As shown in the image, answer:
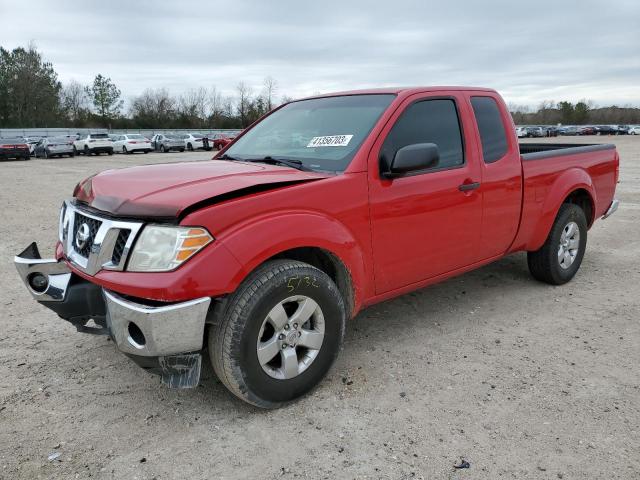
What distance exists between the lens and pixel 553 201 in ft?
15.3

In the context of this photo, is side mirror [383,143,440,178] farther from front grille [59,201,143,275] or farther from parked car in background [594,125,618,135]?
parked car in background [594,125,618,135]

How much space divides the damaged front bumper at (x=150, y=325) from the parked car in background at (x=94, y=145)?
34.7 m

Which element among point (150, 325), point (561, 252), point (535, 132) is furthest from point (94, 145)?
point (535, 132)

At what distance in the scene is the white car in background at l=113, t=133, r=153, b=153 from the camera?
35.5 m

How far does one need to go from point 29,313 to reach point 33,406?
1.65m

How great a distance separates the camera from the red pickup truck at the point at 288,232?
99.9 inches

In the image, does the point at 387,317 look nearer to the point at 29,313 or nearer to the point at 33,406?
the point at 33,406

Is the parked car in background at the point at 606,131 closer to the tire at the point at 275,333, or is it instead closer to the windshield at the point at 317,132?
the windshield at the point at 317,132

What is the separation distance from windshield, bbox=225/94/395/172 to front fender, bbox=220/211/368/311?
1.50 ft

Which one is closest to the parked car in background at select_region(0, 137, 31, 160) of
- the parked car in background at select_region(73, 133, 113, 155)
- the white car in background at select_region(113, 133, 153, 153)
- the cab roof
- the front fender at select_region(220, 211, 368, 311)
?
the parked car in background at select_region(73, 133, 113, 155)

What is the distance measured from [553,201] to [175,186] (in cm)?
342

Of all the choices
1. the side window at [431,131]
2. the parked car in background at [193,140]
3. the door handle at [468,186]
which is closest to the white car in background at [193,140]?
the parked car in background at [193,140]

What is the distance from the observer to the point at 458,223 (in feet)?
12.4

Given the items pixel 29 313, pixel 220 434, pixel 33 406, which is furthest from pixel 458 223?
pixel 29 313
